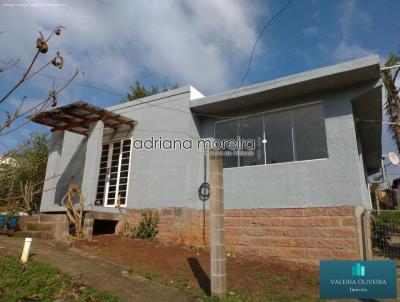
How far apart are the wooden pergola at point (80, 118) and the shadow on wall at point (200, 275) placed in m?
5.22

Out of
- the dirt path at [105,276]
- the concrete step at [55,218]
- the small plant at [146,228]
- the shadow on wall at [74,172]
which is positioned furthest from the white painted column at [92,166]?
the dirt path at [105,276]

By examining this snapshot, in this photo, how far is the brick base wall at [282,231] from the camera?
23.4 feet

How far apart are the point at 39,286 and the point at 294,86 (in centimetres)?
712

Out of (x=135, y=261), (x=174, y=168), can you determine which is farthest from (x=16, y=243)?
(x=174, y=168)

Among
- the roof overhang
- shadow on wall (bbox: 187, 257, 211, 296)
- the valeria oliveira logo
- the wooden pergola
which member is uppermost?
the roof overhang

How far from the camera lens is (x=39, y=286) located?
5141 millimetres

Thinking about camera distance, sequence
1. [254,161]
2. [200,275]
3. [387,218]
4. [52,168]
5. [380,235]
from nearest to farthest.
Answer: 1. [200,275]
2. [380,235]
3. [387,218]
4. [254,161]
5. [52,168]

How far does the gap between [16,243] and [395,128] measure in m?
14.5

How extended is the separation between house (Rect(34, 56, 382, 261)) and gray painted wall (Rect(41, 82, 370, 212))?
1.1 inches

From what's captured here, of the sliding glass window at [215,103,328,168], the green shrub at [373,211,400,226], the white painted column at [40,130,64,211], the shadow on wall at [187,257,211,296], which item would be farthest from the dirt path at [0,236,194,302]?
the green shrub at [373,211,400,226]

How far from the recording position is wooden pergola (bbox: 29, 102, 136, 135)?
9.52 m

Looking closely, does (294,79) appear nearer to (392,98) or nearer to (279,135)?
(279,135)

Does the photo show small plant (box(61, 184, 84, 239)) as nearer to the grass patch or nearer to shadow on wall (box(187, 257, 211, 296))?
the grass patch

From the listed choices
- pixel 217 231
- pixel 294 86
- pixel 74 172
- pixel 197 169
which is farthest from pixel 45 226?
pixel 294 86
